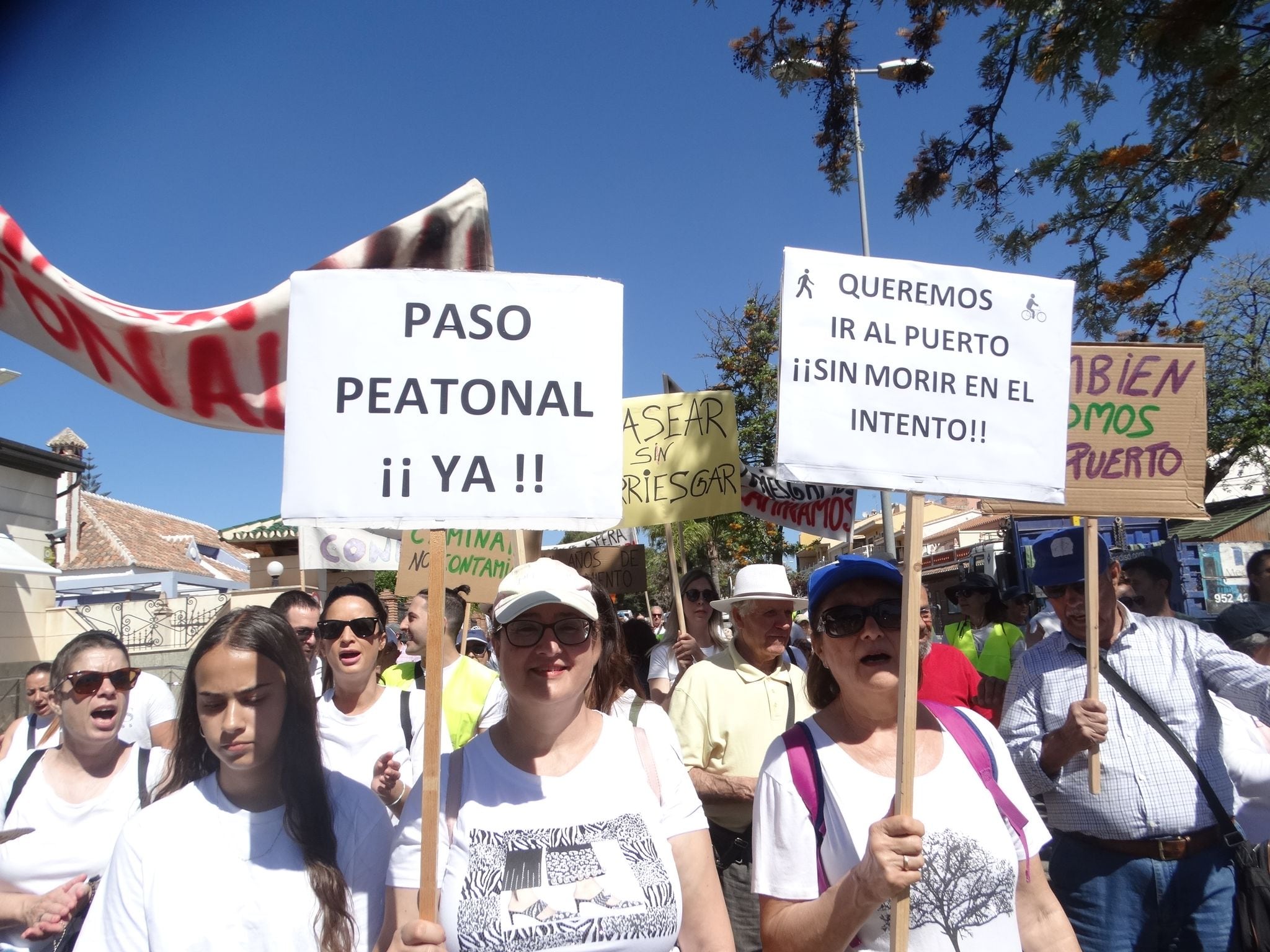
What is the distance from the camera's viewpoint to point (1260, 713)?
10.4 ft

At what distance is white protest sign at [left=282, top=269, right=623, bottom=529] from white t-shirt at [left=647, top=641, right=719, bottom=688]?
3415mm

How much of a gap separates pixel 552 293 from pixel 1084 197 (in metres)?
6.15

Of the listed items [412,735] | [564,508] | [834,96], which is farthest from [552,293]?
[834,96]

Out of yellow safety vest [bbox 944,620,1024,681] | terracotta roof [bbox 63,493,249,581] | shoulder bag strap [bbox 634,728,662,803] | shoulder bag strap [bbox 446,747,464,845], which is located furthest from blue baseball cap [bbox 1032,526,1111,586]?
terracotta roof [bbox 63,493,249,581]

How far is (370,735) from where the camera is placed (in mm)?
3410

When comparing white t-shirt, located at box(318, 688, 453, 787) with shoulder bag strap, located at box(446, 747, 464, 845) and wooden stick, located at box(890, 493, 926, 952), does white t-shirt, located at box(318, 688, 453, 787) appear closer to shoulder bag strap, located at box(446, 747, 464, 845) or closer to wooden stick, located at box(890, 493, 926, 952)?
shoulder bag strap, located at box(446, 747, 464, 845)

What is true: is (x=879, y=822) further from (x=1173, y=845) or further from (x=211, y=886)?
(x=1173, y=845)

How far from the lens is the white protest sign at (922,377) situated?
7.73ft

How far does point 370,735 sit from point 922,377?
2289 mm

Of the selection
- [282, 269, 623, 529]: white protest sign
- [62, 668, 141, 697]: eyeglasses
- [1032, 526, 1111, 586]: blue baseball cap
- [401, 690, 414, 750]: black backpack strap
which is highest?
[282, 269, 623, 529]: white protest sign

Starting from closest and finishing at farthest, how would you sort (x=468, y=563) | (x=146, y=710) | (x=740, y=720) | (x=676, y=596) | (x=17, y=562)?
(x=740, y=720), (x=146, y=710), (x=676, y=596), (x=468, y=563), (x=17, y=562)

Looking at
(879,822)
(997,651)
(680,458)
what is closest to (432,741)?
(879,822)

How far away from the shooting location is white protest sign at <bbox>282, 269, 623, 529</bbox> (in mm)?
2256

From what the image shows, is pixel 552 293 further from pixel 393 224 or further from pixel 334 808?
pixel 393 224
